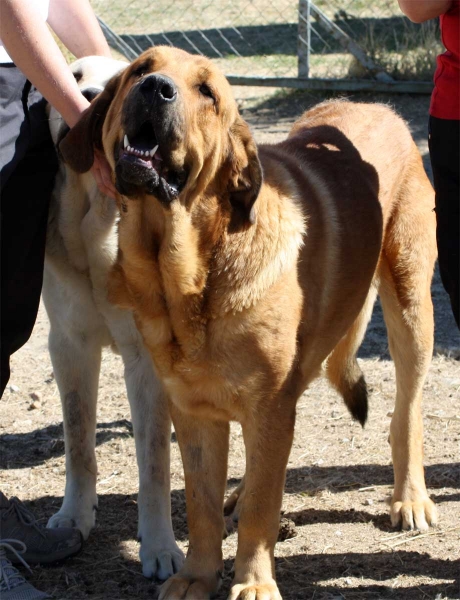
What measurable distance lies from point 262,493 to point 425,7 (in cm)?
160

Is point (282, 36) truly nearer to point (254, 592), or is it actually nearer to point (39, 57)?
point (39, 57)

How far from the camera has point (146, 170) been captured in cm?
253

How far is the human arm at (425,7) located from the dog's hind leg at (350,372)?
1.41 meters

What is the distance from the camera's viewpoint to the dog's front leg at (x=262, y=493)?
→ 2.75m

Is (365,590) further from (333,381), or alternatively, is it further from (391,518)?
(333,381)

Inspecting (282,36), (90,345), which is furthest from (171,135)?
(282,36)

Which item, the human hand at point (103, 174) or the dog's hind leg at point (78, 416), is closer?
the human hand at point (103, 174)

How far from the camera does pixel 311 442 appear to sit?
4199 millimetres

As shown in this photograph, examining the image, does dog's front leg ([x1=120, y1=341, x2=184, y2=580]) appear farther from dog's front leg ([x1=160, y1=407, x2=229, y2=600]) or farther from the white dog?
dog's front leg ([x1=160, y1=407, x2=229, y2=600])

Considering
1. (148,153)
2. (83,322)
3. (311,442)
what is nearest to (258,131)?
(311,442)

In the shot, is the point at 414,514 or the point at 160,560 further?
the point at 414,514

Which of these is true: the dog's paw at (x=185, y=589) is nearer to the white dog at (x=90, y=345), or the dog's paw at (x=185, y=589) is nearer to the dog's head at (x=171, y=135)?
the white dog at (x=90, y=345)

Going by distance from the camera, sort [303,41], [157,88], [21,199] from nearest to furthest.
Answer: [157,88] < [21,199] < [303,41]

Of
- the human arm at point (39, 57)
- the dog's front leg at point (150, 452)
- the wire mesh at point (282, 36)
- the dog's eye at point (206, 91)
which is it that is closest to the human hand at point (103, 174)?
the human arm at point (39, 57)
